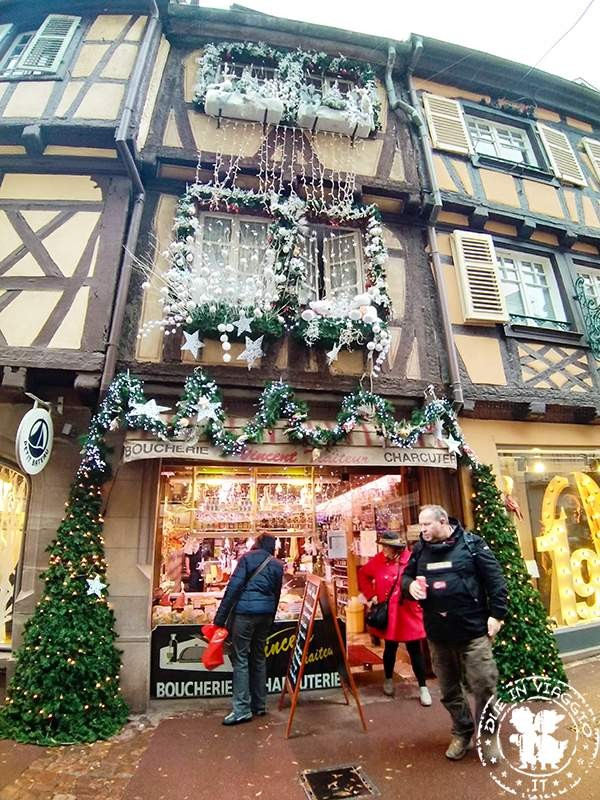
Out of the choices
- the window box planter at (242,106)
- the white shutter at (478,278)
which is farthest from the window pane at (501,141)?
the window box planter at (242,106)

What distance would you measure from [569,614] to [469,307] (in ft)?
16.2

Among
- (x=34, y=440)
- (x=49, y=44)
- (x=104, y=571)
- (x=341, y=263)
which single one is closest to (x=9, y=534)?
(x=104, y=571)

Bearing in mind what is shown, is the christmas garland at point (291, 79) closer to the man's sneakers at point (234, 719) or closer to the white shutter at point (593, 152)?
the white shutter at point (593, 152)

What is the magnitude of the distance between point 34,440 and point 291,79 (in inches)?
274

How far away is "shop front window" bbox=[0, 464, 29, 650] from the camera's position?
5681 millimetres

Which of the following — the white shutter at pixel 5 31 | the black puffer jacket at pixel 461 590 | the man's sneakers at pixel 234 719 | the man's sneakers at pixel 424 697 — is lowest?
the man's sneakers at pixel 234 719

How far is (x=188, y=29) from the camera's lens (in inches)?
298

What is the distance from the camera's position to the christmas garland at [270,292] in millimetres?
5801

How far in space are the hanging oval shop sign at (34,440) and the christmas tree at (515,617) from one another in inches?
211

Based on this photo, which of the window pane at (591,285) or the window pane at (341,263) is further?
the window pane at (591,285)

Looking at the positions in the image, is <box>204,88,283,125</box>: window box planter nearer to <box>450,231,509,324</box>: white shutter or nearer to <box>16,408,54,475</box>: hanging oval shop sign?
<box>450,231,509,324</box>: white shutter

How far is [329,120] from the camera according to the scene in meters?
7.20

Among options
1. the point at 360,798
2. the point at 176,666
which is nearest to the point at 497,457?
the point at 360,798

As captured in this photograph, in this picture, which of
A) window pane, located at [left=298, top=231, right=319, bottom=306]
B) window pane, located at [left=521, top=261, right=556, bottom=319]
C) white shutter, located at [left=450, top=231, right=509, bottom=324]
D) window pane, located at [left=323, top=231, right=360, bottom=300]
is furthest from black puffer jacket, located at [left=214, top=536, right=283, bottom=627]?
window pane, located at [left=521, top=261, right=556, bottom=319]
